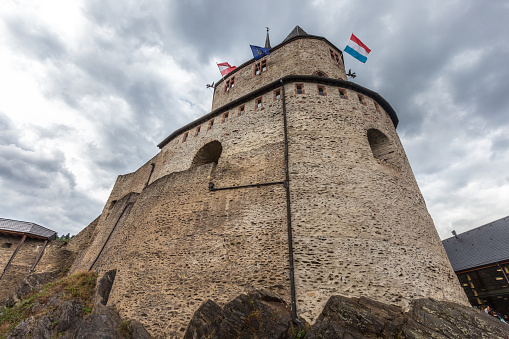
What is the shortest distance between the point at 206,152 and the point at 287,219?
7180 mm

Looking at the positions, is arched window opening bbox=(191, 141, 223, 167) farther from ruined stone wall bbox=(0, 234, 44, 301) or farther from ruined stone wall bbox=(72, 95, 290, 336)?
ruined stone wall bbox=(0, 234, 44, 301)

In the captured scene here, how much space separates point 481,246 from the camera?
17.1m

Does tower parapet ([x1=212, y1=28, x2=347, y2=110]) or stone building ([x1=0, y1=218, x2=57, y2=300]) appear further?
stone building ([x1=0, y1=218, x2=57, y2=300])

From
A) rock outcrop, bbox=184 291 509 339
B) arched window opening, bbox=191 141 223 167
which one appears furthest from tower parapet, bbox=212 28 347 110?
rock outcrop, bbox=184 291 509 339

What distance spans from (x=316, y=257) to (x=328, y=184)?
2.68 meters

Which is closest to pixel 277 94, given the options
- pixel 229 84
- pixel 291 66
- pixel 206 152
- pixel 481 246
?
pixel 291 66

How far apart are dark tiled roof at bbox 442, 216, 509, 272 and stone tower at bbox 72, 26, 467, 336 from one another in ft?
37.4

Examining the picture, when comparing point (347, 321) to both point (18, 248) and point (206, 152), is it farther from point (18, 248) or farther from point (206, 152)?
point (18, 248)

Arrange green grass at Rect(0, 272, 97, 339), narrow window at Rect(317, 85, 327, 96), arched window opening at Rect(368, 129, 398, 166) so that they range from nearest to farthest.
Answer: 1. green grass at Rect(0, 272, 97, 339)
2. arched window opening at Rect(368, 129, 398, 166)
3. narrow window at Rect(317, 85, 327, 96)

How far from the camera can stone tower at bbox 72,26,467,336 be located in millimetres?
6875

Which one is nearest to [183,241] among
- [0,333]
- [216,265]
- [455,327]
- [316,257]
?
[216,265]

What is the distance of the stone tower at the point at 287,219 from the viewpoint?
6.88 metres

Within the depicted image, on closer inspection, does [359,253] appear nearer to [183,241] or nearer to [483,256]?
[183,241]

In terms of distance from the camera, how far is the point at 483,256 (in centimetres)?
1608
